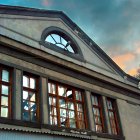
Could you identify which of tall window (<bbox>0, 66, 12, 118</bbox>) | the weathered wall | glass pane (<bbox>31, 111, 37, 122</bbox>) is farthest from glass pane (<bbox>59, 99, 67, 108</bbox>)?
the weathered wall

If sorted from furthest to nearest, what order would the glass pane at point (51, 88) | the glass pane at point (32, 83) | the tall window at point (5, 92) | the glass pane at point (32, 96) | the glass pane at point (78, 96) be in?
the glass pane at point (78, 96) → the glass pane at point (51, 88) → the glass pane at point (32, 83) → the glass pane at point (32, 96) → the tall window at point (5, 92)

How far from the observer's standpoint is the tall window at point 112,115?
592 inches

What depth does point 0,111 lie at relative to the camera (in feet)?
32.9

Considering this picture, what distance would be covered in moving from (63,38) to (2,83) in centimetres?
534

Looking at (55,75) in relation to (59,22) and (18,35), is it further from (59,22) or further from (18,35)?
(59,22)

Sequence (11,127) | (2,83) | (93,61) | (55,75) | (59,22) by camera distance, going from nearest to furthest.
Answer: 1. (11,127)
2. (2,83)
3. (55,75)
4. (59,22)
5. (93,61)

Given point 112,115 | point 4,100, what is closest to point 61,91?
point 4,100

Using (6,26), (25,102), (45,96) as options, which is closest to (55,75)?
(45,96)

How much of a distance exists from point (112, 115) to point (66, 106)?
12.4ft

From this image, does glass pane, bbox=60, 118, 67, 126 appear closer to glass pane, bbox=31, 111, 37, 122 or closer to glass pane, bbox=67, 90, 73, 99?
glass pane, bbox=67, 90, 73, 99

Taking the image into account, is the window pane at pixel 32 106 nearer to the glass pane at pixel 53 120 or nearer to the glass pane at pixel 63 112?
the glass pane at pixel 53 120

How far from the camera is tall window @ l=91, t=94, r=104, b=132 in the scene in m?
14.1

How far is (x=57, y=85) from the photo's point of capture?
1283cm

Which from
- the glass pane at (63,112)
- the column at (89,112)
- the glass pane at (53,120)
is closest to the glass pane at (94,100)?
the column at (89,112)
